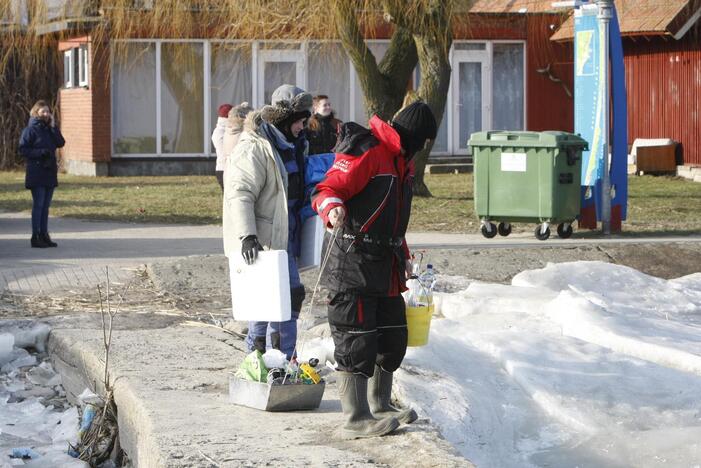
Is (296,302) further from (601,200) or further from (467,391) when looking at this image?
(601,200)

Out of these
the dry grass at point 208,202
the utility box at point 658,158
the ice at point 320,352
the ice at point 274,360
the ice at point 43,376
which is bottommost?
the ice at point 43,376

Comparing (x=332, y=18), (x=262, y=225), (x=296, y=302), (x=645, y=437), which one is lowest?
(x=645, y=437)

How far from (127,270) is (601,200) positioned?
21.0ft

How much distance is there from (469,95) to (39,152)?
54.5ft

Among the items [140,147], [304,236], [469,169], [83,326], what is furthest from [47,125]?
[469,169]

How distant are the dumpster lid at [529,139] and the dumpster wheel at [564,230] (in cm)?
99

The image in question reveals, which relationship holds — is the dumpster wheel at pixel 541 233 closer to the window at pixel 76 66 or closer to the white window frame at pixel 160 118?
the white window frame at pixel 160 118

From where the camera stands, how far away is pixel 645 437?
7105 millimetres

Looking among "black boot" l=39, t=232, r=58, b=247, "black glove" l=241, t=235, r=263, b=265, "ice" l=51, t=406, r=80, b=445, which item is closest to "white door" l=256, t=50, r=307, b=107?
"black boot" l=39, t=232, r=58, b=247

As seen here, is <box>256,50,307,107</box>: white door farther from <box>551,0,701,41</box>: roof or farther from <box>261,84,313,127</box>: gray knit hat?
<box>261,84,313,127</box>: gray knit hat

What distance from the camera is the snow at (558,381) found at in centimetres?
689

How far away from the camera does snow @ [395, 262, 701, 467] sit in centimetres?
689

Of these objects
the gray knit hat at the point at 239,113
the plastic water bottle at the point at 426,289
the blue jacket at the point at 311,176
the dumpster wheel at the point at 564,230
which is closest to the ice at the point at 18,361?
the blue jacket at the point at 311,176

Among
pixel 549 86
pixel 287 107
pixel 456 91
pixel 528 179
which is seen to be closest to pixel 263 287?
pixel 287 107
